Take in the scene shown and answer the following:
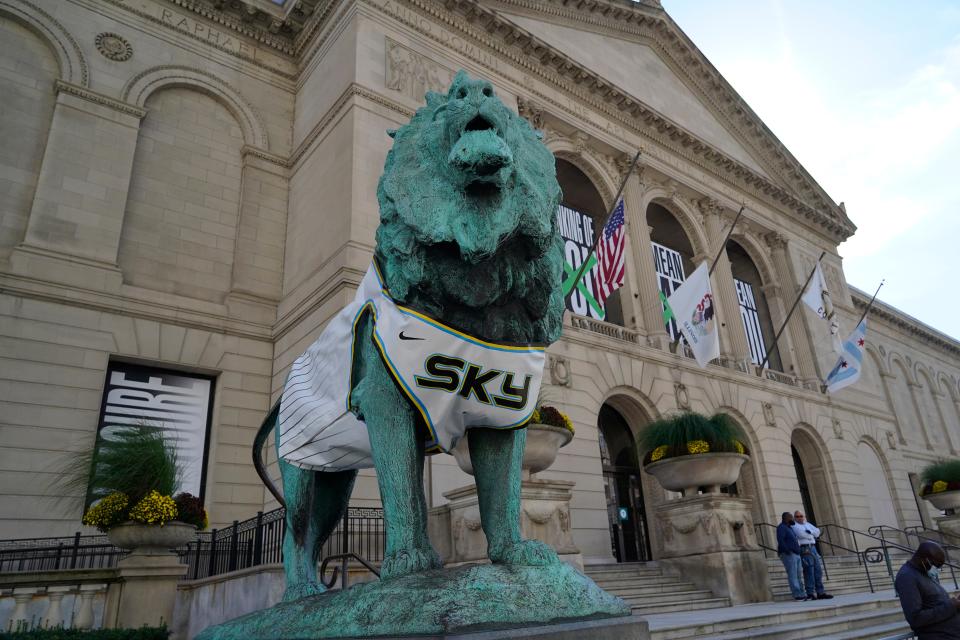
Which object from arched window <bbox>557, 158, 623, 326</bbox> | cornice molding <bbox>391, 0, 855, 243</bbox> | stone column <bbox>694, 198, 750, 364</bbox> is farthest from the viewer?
stone column <bbox>694, 198, 750, 364</bbox>

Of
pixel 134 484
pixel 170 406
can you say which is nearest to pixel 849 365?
pixel 170 406

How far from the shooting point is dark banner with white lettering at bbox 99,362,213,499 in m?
14.1

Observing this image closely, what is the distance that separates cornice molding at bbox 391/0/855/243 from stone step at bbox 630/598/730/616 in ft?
49.9

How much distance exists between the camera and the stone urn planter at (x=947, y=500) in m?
20.4

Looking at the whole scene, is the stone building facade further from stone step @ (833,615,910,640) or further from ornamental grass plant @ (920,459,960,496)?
stone step @ (833,615,910,640)

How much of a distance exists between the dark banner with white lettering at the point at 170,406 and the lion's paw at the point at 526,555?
13508 millimetres

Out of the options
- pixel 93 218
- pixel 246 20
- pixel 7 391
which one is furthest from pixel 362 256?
pixel 246 20

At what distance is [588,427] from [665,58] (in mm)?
18545

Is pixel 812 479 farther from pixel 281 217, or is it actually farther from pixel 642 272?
pixel 281 217

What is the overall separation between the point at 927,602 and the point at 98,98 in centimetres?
1796

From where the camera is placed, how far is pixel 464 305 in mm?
2324

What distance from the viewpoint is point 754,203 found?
2842cm

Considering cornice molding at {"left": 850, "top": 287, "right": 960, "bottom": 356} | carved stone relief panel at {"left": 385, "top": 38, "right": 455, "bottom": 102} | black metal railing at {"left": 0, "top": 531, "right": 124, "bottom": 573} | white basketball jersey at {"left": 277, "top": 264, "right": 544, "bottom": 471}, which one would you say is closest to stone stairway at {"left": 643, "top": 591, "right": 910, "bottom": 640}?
white basketball jersey at {"left": 277, "top": 264, "right": 544, "bottom": 471}

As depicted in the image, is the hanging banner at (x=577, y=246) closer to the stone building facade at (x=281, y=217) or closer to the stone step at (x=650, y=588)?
the stone building facade at (x=281, y=217)
